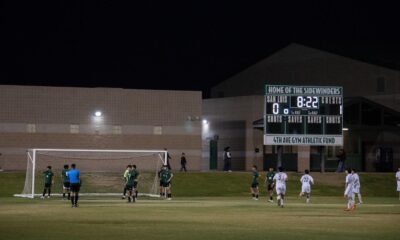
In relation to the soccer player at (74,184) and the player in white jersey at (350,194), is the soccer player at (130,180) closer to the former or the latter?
the soccer player at (74,184)

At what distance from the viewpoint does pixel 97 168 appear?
62.8m

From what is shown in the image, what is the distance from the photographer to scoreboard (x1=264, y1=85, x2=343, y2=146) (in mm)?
54625

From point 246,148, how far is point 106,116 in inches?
519

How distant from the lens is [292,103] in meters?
54.8

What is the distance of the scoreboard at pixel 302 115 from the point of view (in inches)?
2151

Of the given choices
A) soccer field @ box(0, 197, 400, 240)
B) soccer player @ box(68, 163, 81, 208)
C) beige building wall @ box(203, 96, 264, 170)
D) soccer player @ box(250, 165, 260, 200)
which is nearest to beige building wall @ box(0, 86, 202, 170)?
beige building wall @ box(203, 96, 264, 170)

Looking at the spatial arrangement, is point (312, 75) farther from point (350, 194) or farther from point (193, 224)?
point (193, 224)

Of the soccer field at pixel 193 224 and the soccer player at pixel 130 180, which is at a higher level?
the soccer player at pixel 130 180

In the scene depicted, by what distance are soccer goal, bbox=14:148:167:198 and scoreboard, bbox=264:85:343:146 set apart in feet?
24.9

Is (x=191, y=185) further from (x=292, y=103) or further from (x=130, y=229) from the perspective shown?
(x=130, y=229)

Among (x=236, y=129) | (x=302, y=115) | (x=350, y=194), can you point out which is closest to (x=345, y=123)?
(x=236, y=129)

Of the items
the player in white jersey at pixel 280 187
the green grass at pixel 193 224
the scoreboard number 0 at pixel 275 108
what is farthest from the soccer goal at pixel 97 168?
the green grass at pixel 193 224

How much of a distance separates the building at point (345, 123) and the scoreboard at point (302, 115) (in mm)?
8366

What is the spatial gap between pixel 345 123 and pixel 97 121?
67.6ft
